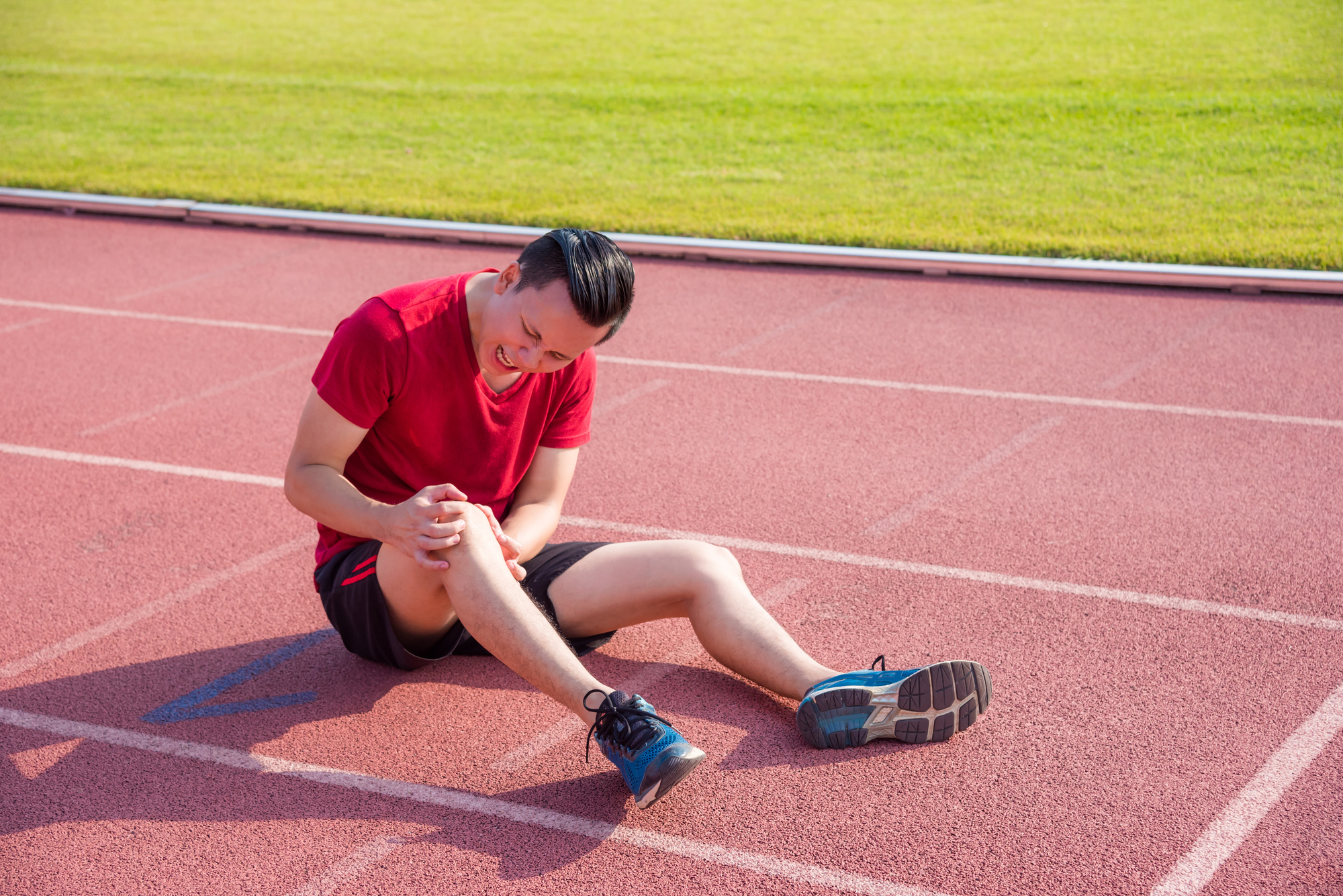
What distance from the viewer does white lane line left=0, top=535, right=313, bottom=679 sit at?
4.52 metres

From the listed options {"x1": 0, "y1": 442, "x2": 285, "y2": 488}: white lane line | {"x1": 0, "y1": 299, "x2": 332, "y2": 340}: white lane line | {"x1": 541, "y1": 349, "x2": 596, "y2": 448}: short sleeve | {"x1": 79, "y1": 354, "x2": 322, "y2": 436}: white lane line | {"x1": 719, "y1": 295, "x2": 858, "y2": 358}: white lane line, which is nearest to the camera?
{"x1": 541, "y1": 349, "x2": 596, "y2": 448}: short sleeve

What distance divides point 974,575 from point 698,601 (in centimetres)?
154

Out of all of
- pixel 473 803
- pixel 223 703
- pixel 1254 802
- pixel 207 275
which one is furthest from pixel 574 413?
pixel 207 275

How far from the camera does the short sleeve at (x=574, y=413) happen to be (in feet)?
13.6

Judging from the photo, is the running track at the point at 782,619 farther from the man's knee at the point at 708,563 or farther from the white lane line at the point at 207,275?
the white lane line at the point at 207,275

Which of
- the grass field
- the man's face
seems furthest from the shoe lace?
the grass field

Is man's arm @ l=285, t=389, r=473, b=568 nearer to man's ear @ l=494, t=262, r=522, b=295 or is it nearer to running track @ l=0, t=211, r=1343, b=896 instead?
man's ear @ l=494, t=262, r=522, b=295

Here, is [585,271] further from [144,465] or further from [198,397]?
[198,397]

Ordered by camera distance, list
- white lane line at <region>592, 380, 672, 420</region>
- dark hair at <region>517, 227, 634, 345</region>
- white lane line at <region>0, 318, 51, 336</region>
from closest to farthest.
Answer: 1. dark hair at <region>517, 227, 634, 345</region>
2. white lane line at <region>592, 380, 672, 420</region>
3. white lane line at <region>0, 318, 51, 336</region>

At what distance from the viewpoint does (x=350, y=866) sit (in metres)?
3.40

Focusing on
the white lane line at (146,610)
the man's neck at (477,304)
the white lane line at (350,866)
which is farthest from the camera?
the white lane line at (146,610)

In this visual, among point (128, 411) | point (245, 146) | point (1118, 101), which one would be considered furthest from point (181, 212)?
point (1118, 101)

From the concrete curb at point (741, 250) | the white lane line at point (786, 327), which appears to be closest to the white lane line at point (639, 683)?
the white lane line at point (786, 327)

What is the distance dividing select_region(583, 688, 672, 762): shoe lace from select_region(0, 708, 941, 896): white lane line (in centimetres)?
26
